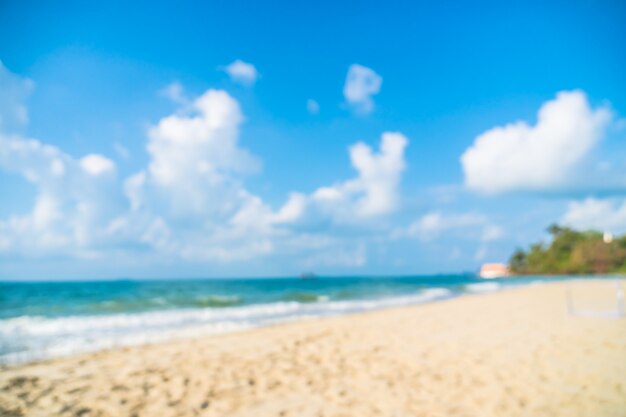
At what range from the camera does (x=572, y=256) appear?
94.1m

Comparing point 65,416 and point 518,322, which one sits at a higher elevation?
point 65,416

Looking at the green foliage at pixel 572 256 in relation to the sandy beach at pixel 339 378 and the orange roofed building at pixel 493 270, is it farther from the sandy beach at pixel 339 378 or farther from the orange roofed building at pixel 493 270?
the sandy beach at pixel 339 378

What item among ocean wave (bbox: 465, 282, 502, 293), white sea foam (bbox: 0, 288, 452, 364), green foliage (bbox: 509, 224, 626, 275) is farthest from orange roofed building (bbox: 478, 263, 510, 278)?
white sea foam (bbox: 0, 288, 452, 364)

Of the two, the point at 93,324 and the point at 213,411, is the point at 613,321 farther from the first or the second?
the point at 93,324

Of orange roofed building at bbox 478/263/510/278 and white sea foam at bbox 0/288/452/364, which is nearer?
white sea foam at bbox 0/288/452/364

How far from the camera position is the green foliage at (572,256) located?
86625 millimetres

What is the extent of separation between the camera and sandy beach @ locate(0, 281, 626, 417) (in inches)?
171

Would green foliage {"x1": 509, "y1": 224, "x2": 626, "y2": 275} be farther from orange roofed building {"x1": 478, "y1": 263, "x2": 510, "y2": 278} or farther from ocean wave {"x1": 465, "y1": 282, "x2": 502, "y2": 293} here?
ocean wave {"x1": 465, "y1": 282, "x2": 502, "y2": 293}

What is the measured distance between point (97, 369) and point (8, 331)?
794cm

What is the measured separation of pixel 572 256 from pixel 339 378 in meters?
113

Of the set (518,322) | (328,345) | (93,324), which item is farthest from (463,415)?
(93,324)

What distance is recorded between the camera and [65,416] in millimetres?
4023

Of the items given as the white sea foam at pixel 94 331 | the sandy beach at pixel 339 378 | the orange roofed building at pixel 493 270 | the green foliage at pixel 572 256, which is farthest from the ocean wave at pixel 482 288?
the orange roofed building at pixel 493 270

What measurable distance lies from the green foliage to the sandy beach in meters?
102
